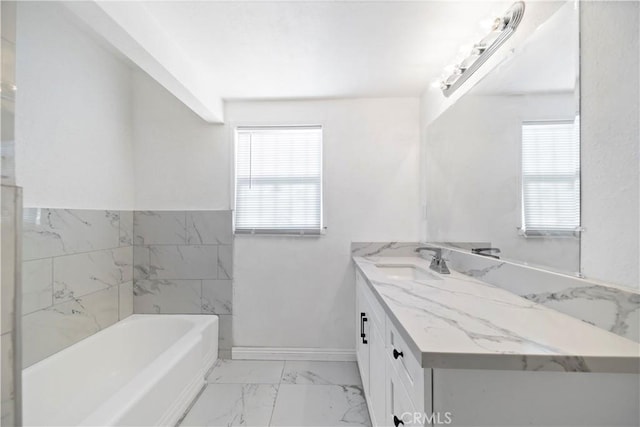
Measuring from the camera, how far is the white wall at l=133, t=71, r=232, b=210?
2590 mm

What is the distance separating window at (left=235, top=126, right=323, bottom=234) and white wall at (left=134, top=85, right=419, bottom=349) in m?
0.10

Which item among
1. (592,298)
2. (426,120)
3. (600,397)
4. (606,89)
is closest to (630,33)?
(606,89)

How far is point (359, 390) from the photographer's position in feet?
6.88

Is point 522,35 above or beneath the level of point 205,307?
above

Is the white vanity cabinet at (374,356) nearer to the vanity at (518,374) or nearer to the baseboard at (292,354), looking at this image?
the vanity at (518,374)

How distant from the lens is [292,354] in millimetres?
2553

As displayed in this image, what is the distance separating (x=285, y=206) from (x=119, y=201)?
1.47 m

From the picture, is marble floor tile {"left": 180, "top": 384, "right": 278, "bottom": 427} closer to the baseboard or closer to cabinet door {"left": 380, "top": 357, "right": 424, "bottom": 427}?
the baseboard

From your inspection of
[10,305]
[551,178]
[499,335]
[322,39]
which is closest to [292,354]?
[499,335]

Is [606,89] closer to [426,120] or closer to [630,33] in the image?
[630,33]

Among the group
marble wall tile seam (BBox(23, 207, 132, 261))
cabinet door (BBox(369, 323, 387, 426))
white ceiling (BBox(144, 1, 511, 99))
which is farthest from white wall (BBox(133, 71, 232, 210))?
cabinet door (BBox(369, 323, 387, 426))

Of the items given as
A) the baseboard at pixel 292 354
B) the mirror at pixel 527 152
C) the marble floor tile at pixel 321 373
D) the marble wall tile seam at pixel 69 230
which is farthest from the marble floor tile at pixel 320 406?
the marble wall tile seam at pixel 69 230

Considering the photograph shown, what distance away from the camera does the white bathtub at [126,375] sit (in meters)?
1.38

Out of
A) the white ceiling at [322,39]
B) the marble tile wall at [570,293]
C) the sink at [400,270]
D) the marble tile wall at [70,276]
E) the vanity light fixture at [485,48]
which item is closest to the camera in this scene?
the marble tile wall at [570,293]
